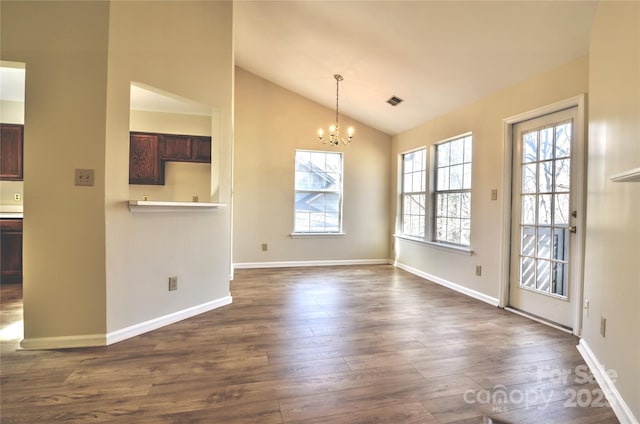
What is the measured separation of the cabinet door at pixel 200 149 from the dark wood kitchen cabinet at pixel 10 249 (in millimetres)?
2372

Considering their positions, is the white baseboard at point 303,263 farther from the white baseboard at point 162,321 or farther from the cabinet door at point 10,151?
the cabinet door at point 10,151

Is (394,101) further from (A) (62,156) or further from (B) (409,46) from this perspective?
(A) (62,156)

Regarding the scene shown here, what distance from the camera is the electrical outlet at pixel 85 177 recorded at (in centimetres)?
229

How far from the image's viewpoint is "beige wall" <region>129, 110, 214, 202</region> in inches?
193

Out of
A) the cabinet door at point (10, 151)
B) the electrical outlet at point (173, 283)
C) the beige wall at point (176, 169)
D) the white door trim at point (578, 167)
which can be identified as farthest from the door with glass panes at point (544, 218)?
the cabinet door at point (10, 151)

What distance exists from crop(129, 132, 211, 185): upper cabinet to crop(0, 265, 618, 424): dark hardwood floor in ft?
7.54

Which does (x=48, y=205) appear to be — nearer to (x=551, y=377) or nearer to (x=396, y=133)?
(x=551, y=377)

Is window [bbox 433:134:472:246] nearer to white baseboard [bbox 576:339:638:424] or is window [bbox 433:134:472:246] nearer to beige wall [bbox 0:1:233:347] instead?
white baseboard [bbox 576:339:638:424]

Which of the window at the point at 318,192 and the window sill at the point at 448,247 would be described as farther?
the window at the point at 318,192

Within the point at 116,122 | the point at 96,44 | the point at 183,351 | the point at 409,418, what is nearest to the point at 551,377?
the point at 409,418

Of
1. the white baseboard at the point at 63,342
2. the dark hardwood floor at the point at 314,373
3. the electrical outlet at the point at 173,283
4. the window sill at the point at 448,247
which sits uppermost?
the window sill at the point at 448,247

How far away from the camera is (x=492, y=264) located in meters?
3.57

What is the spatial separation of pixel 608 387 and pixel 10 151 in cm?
668

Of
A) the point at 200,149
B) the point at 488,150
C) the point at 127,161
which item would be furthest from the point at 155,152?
the point at 488,150
